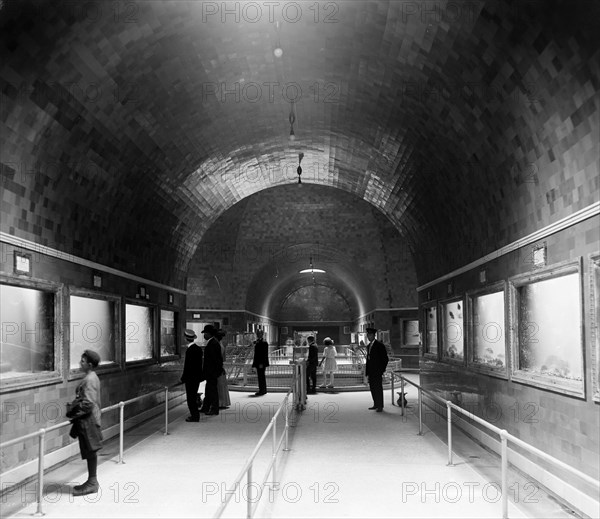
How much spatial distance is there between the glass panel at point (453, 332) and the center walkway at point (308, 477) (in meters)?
1.44

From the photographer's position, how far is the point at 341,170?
53.2ft

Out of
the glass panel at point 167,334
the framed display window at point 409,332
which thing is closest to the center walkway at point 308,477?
the glass panel at point 167,334

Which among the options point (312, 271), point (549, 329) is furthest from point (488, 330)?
point (312, 271)

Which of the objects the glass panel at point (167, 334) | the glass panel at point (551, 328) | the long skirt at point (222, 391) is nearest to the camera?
the glass panel at point (551, 328)

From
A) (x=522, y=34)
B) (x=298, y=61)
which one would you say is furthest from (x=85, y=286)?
(x=522, y=34)

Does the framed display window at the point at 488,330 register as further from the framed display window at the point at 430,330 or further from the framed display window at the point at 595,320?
the framed display window at the point at 430,330

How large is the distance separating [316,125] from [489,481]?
762cm

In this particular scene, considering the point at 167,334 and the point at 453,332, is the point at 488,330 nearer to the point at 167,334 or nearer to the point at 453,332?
the point at 453,332

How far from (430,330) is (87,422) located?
964 centimetres

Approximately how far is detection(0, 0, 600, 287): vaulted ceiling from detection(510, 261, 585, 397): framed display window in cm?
66

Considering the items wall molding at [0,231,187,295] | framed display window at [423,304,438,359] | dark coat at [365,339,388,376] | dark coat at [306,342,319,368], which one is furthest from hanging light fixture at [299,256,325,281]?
wall molding at [0,231,187,295]

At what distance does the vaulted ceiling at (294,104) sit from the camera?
21.4ft

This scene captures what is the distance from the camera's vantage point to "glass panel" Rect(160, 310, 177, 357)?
15.0m

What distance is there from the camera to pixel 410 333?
28.3 m
